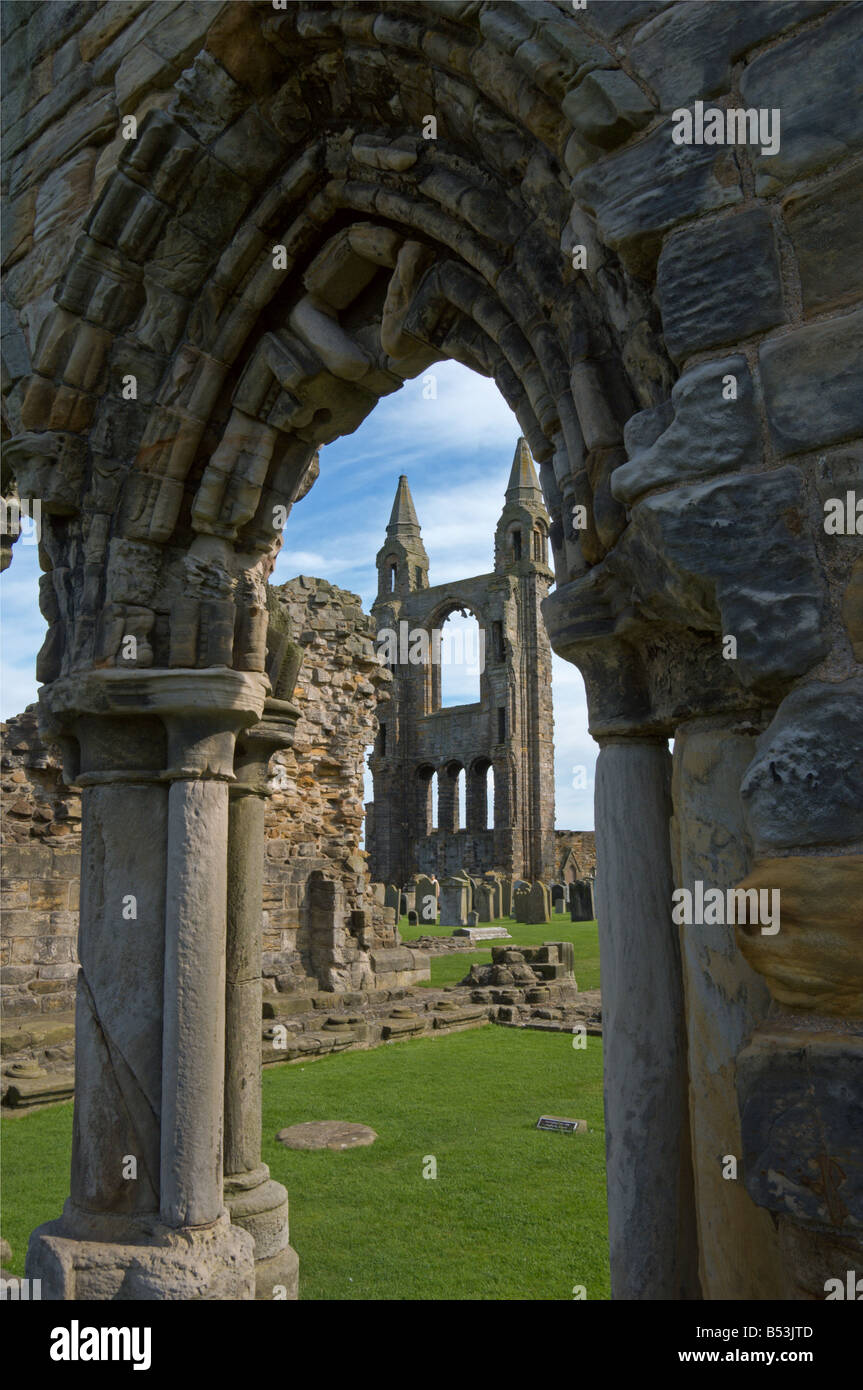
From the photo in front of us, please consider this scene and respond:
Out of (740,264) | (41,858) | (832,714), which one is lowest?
(41,858)

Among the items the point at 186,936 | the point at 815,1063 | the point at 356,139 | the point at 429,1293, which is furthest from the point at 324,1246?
the point at 356,139

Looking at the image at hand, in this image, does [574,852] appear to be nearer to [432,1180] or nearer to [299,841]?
[299,841]

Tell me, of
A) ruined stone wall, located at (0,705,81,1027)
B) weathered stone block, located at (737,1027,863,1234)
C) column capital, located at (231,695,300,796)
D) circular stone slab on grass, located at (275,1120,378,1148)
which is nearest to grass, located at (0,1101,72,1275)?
circular stone slab on grass, located at (275,1120,378,1148)

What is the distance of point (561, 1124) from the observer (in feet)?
19.7

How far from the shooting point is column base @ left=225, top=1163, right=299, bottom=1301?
3.72m

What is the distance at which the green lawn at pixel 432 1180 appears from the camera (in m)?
3.93

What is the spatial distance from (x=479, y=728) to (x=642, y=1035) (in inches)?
1391

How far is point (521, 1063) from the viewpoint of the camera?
803 cm

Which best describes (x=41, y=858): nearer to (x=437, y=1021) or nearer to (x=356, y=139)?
(x=437, y=1021)

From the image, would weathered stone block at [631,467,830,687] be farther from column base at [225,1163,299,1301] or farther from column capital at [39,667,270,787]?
column base at [225,1163,299,1301]

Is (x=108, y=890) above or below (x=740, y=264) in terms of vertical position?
below

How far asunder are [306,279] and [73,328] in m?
0.91

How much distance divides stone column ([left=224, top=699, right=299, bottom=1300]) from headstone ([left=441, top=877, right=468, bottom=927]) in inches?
814
